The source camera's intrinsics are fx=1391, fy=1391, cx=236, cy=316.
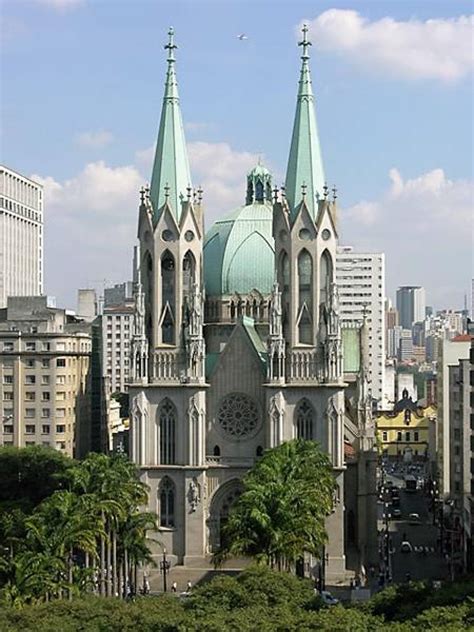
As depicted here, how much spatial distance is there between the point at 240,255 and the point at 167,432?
63.0ft

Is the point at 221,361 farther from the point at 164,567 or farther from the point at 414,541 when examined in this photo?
the point at 414,541

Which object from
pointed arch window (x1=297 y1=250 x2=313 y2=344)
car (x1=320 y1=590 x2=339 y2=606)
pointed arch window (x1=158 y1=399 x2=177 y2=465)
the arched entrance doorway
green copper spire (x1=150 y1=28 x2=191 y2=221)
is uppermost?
green copper spire (x1=150 y1=28 x2=191 y2=221)

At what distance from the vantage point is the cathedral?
107m

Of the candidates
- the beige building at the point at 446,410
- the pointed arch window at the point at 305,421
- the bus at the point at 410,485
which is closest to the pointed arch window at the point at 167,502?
the pointed arch window at the point at 305,421

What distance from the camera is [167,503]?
108 meters

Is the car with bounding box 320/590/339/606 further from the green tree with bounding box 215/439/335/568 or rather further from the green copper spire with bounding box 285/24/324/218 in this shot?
the green copper spire with bounding box 285/24/324/218

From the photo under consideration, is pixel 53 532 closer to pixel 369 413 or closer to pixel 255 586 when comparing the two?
pixel 255 586

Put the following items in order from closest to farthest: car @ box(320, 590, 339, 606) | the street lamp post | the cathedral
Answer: car @ box(320, 590, 339, 606) < the street lamp post < the cathedral

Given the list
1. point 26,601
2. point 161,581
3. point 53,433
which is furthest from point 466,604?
point 53,433

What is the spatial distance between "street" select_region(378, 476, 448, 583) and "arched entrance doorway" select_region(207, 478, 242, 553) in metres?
13.8

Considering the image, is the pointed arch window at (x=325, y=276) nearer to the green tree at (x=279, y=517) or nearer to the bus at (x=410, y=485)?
the green tree at (x=279, y=517)

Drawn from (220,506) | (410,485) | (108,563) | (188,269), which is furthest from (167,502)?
(410,485)

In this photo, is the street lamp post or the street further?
the street

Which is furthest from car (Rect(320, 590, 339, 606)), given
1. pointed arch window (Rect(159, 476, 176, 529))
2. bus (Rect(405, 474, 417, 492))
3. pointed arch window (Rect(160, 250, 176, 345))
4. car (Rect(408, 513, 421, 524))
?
bus (Rect(405, 474, 417, 492))
